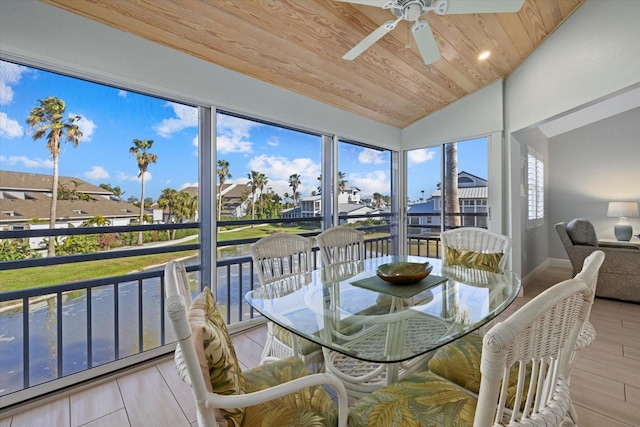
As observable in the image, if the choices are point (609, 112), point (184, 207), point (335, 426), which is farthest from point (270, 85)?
point (609, 112)

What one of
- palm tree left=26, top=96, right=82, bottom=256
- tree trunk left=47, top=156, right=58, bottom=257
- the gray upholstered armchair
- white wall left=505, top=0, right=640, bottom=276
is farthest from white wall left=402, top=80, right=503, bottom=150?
tree trunk left=47, top=156, right=58, bottom=257

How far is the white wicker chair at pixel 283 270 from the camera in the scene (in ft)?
5.64

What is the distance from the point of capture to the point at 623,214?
4.85 m

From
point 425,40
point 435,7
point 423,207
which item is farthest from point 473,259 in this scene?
point 423,207

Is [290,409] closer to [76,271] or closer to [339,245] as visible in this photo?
[339,245]

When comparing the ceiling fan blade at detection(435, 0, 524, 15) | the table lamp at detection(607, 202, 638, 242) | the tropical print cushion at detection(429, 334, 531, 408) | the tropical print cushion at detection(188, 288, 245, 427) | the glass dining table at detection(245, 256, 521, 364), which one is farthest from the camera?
the table lamp at detection(607, 202, 638, 242)

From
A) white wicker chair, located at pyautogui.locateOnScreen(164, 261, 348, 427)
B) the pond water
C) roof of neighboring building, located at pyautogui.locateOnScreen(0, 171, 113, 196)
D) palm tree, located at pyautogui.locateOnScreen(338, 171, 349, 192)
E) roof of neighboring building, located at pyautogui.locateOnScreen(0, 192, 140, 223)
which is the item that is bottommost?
the pond water

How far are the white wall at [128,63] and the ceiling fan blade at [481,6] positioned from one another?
1.75 metres

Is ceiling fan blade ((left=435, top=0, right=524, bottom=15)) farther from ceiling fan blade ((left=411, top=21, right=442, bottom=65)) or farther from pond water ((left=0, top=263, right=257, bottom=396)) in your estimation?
pond water ((left=0, top=263, right=257, bottom=396))

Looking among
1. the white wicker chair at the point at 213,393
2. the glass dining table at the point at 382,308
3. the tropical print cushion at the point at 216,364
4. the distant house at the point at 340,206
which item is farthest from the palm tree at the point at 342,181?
the tropical print cushion at the point at 216,364

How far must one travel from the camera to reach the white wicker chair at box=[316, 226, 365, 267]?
96.8 inches

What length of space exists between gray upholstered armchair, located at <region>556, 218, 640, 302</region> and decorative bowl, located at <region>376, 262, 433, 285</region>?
317 cm

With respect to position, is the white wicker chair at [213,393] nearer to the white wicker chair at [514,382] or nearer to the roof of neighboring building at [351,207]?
the white wicker chair at [514,382]

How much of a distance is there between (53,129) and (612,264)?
217 inches
